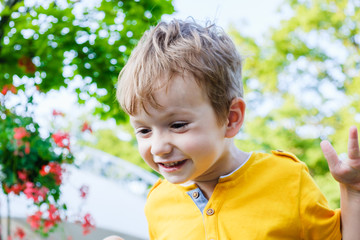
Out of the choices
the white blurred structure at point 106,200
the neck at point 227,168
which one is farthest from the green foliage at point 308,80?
the neck at point 227,168

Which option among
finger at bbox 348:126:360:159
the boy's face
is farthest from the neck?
finger at bbox 348:126:360:159

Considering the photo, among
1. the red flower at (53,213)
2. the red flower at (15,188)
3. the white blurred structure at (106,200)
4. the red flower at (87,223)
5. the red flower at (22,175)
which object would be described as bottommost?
the white blurred structure at (106,200)

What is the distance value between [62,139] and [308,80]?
378 inches

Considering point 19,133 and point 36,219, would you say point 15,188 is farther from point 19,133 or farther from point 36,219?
point 19,133

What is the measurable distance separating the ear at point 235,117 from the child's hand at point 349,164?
0.98 ft

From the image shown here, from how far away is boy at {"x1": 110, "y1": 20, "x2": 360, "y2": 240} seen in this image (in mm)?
1196

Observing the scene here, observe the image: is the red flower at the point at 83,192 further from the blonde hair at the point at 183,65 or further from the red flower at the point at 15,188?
the blonde hair at the point at 183,65

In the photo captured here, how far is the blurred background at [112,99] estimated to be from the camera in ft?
10.6

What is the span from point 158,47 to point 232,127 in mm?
352

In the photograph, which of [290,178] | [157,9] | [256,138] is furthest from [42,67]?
[256,138]

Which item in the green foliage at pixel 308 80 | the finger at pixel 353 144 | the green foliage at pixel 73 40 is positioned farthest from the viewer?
the green foliage at pixel 308 80

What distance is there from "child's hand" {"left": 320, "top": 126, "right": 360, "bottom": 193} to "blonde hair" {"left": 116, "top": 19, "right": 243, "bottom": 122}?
342 millimetres

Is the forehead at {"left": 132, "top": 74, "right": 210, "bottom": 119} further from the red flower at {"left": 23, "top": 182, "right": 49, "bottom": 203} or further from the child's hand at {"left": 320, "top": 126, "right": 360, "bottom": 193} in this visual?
the red flower at {"left": 23, "top": 182, "right": 49, "bottom": 203}

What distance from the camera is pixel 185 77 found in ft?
3.98
